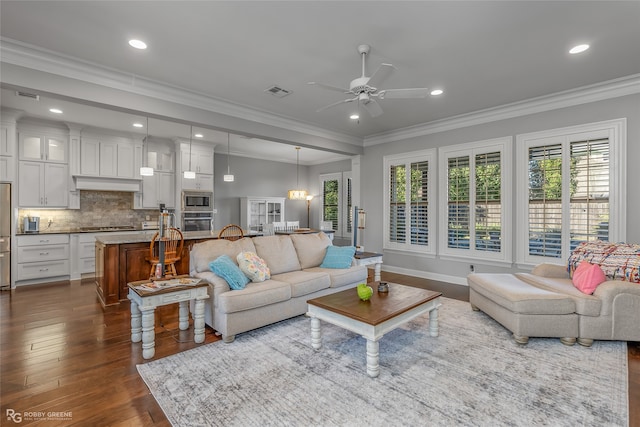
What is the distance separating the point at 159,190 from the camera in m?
6.88

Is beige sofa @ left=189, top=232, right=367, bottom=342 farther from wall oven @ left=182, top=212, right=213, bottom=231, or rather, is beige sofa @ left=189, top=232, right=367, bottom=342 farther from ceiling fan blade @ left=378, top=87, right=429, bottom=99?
wall oven @ left=182, top=212, right=213, bottom=231

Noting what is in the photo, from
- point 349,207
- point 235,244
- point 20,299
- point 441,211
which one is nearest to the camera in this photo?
point 235,244

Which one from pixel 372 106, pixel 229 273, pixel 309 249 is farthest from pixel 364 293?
pixel 372 106

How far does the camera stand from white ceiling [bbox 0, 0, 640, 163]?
→ 2521 mm

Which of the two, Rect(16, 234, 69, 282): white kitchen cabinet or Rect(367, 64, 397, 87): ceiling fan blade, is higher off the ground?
Rect(367, 64, 397, 87): ceiling fan blade

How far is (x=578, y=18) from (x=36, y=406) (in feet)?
16.7

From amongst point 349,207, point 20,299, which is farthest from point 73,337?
point 349,207

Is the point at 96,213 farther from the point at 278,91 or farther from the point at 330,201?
the point at 330,201

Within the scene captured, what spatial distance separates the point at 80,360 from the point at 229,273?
4.65 ft

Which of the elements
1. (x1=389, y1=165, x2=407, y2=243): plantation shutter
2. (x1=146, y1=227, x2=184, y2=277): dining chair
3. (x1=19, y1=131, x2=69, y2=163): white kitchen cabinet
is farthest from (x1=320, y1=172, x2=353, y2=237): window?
(x1=19, y1=131, x2=69, y2=163): white kitchen cabinet

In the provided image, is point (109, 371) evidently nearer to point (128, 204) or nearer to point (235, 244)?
point (235, 244)

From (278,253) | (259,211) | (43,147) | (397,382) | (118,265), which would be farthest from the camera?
(259,211)

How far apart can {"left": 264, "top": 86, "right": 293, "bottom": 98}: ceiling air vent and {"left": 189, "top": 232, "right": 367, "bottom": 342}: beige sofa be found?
6.60 feet

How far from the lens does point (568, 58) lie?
3.34m
